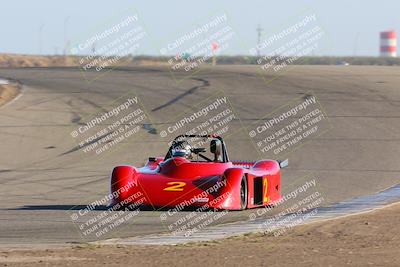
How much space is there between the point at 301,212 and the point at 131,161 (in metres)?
8.40

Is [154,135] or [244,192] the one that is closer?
[244,192]

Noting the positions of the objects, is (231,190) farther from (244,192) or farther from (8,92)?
(8,92)

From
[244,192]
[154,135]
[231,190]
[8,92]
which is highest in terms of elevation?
[8,92]

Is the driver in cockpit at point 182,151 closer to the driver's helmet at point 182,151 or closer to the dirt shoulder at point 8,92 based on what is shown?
the driver's helmet at point 182,151

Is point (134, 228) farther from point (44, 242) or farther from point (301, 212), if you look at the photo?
point (301, 212)

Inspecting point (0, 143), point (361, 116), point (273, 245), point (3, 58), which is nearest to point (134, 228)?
point (273, 245)

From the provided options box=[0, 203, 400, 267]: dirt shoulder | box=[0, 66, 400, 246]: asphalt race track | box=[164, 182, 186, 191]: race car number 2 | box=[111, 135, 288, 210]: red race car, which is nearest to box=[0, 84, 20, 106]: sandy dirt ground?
box=[0, 66, 400, 246]: asphalt race track

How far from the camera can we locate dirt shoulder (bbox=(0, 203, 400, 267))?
32.2 ft

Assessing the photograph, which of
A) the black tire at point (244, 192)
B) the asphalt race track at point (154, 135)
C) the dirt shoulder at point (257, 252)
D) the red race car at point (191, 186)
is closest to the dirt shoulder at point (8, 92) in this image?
the asphalt race track at point (154, 135)

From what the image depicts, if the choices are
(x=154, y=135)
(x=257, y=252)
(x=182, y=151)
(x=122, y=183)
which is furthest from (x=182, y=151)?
(x=154, y=135)

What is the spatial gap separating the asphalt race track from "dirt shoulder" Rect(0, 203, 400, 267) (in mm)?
1398

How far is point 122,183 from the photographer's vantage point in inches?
603

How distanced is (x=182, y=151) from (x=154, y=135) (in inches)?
377

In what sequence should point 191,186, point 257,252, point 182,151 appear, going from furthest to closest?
point 182,151
point 191,186
point 257,252
